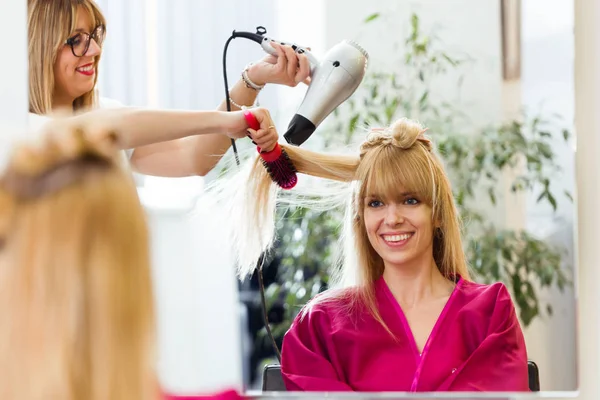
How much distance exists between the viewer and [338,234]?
1534 millimetres

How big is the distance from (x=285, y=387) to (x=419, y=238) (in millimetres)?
373

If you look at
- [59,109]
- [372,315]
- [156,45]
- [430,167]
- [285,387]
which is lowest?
[285,387]

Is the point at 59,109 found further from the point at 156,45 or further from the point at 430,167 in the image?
the point at 430,167

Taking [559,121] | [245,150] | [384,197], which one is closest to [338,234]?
[384,197]

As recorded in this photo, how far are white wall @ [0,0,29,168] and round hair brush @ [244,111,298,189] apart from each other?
0.45 meters

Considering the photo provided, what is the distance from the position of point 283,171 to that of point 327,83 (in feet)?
0.60

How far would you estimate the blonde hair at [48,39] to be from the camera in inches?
61.7

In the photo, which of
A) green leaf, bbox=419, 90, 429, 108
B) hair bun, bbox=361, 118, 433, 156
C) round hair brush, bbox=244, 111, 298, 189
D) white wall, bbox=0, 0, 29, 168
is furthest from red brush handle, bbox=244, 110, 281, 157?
white wall, bbox=0, 0, 29, 168

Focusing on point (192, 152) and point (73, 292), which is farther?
point (192, 152)

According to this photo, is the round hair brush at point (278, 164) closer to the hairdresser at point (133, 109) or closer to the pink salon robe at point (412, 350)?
the hairdresser at point (133, 109)

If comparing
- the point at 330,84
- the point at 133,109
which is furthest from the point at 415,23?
the point at 133,109

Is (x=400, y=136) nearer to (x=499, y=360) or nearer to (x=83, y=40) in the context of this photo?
(x=499, y=360)

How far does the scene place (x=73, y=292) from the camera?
28.1 inches

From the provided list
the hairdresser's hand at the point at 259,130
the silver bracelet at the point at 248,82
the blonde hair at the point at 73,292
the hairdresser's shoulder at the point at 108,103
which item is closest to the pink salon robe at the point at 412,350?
the hairdresser's hand at the point at 259,130
